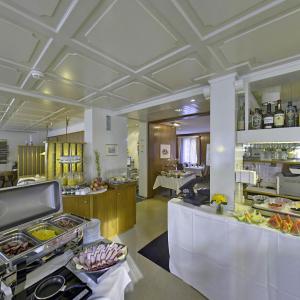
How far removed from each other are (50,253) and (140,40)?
1571 millimetres

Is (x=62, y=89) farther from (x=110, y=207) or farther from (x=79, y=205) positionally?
(x=110, y=207)

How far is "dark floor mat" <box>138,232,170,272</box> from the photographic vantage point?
7.12 ft

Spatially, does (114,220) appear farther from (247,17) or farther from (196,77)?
(247,17)

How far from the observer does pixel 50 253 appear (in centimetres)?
106

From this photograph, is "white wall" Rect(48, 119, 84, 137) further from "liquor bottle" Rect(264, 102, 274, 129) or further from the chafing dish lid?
"liquor bottle" Rect(264, 102, 274, 129)

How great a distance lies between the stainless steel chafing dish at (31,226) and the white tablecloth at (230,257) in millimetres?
1106

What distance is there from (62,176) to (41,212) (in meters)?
1.65

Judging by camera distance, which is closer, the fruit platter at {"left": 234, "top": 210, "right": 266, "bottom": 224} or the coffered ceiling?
the coffered ceiling

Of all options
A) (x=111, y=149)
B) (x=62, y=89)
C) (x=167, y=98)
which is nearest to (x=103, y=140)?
(x=111, y=149)

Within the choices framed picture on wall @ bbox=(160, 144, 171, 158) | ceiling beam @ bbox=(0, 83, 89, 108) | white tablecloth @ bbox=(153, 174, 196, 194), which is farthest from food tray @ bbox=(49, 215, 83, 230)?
framed picture on wall @ bbox=(160, 144, 171, 158)

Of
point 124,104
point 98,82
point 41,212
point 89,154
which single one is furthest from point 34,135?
point 41,212

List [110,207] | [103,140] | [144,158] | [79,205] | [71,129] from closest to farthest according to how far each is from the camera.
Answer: [79,205], [110,207], [103,140], [144,158], [71,129]

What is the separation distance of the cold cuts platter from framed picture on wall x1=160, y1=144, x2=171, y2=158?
14.0ft

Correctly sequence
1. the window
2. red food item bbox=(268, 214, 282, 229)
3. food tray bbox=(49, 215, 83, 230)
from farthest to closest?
the window
red food item bbox=(268, 214, 282, 229)
food tray bbox=(49, 215, 83, 230)
